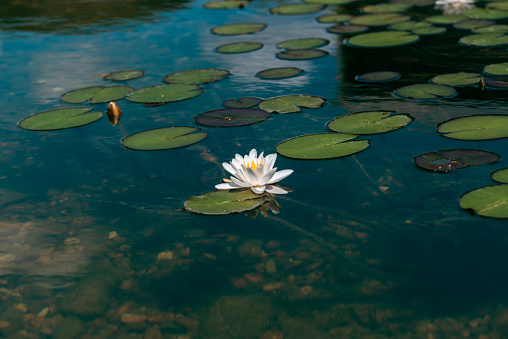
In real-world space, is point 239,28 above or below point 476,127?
above

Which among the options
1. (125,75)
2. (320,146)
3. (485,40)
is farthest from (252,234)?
(485,40)

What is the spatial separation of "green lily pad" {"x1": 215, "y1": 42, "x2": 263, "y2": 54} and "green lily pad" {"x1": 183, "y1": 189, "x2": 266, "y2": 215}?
131 inches

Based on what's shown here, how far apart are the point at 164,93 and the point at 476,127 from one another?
2688 mm

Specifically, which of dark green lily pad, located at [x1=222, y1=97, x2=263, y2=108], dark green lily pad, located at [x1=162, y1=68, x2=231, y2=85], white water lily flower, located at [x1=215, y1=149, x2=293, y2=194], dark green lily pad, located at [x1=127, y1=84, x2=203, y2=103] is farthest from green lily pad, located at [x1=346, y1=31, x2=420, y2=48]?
white water lily flower, located at [x1=215, y1=149, x2=293, y2=194]

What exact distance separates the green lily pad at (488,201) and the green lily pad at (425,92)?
5.43 feet

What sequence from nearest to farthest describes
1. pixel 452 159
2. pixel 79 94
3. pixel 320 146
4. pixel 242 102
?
1. pixel 452 159
2. pixel 320 146
3. pixel 242 102
4. pixel 79 94

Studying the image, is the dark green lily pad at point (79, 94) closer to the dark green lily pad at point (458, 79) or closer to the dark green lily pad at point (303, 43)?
the dark green lily pad at point (303, 43)

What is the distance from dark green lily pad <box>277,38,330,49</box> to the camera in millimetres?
6113

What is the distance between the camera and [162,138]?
3943mm

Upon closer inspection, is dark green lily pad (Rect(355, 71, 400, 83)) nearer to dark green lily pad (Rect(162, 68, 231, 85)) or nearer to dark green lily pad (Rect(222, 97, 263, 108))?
dark green lily pad (Rect(222, 97, 263, 108))

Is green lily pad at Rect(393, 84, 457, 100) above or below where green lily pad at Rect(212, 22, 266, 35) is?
below

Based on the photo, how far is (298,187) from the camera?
320cm

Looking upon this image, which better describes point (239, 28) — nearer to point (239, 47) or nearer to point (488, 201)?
point (239, 47)

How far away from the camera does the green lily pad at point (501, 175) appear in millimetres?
2994
